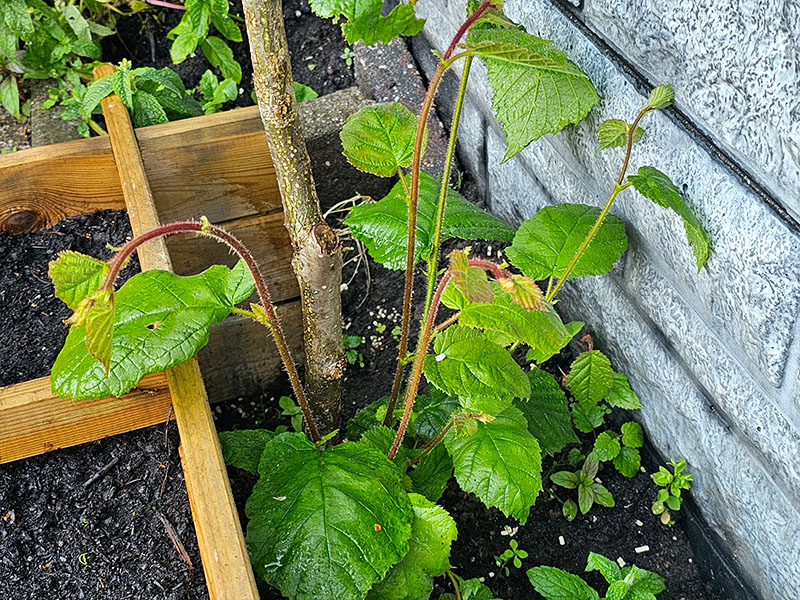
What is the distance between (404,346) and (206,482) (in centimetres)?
44

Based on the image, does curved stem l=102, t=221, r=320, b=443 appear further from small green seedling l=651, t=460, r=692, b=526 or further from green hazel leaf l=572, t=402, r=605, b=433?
small green seedling l=651, t=460, r=692, b=526

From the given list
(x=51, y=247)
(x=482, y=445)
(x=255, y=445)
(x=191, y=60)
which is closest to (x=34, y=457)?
(x=255, y=445)

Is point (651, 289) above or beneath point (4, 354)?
above

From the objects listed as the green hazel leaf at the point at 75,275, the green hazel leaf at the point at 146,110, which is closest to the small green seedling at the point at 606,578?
the green hazel leaf at the point at 75,275

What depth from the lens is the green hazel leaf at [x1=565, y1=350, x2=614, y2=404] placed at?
5.79 ft

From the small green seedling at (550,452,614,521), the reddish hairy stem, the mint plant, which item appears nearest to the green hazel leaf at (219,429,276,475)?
the mint plant

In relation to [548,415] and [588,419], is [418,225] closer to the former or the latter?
[548,415]

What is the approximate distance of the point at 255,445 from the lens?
1652 millimetres

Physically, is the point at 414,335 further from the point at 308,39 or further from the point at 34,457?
the point at 308,39

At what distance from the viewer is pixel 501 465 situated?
4.77 ft

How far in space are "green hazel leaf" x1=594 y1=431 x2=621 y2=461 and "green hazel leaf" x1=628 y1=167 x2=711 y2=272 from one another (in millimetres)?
583

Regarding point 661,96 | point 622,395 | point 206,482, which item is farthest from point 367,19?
point 622,395

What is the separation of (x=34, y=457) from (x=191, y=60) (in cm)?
169

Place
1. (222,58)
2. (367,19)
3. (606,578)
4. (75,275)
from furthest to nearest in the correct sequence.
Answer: (222,58) < (606,578) < (367,19) < (75,275)
